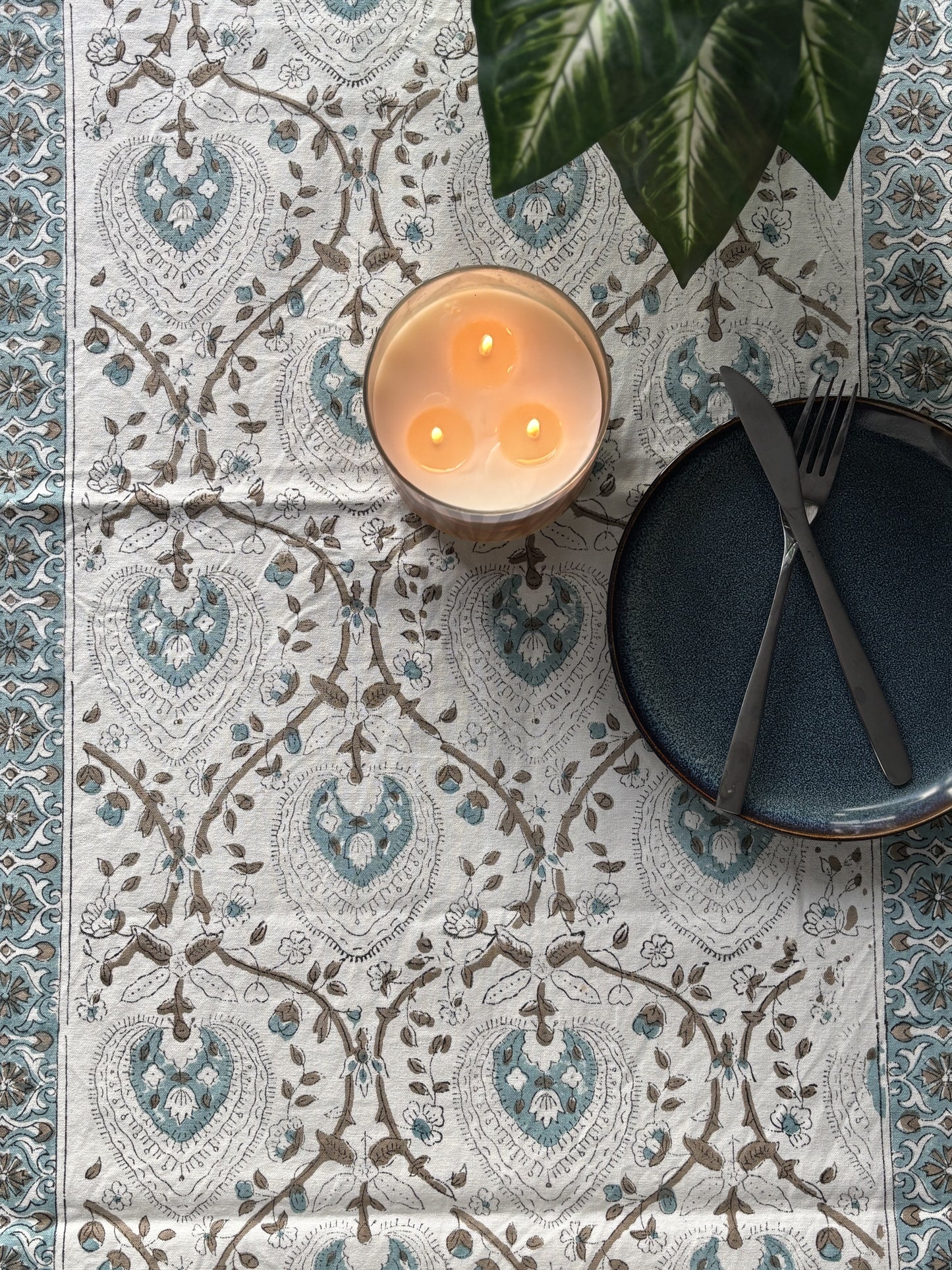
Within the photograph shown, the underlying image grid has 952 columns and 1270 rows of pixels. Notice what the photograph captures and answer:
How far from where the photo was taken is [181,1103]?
29.7 inches

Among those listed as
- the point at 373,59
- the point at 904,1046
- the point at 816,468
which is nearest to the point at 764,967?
the point at 904,1046

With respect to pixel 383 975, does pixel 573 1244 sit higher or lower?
lower

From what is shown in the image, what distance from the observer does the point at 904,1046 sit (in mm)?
751

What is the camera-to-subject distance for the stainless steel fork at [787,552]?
2.40ft

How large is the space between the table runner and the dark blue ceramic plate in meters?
0.04

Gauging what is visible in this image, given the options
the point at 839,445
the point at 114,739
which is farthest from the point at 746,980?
the point at 114,739

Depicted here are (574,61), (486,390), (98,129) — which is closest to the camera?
(574,61)

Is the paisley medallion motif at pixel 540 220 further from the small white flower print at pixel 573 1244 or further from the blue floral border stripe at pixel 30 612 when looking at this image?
the small white flower print at pixel 573 1244

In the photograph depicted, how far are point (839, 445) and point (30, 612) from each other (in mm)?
589

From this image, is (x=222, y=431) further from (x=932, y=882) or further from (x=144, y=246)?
(x=932, y=882)

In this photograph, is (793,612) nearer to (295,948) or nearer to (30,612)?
(295,948)

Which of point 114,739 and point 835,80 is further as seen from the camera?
point 114,739

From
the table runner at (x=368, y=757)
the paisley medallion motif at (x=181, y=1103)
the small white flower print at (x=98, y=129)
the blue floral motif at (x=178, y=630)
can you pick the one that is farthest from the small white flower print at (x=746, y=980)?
the small white flower print at (x=98, y=129)

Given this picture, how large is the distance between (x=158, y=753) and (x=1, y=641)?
0.14 metres
